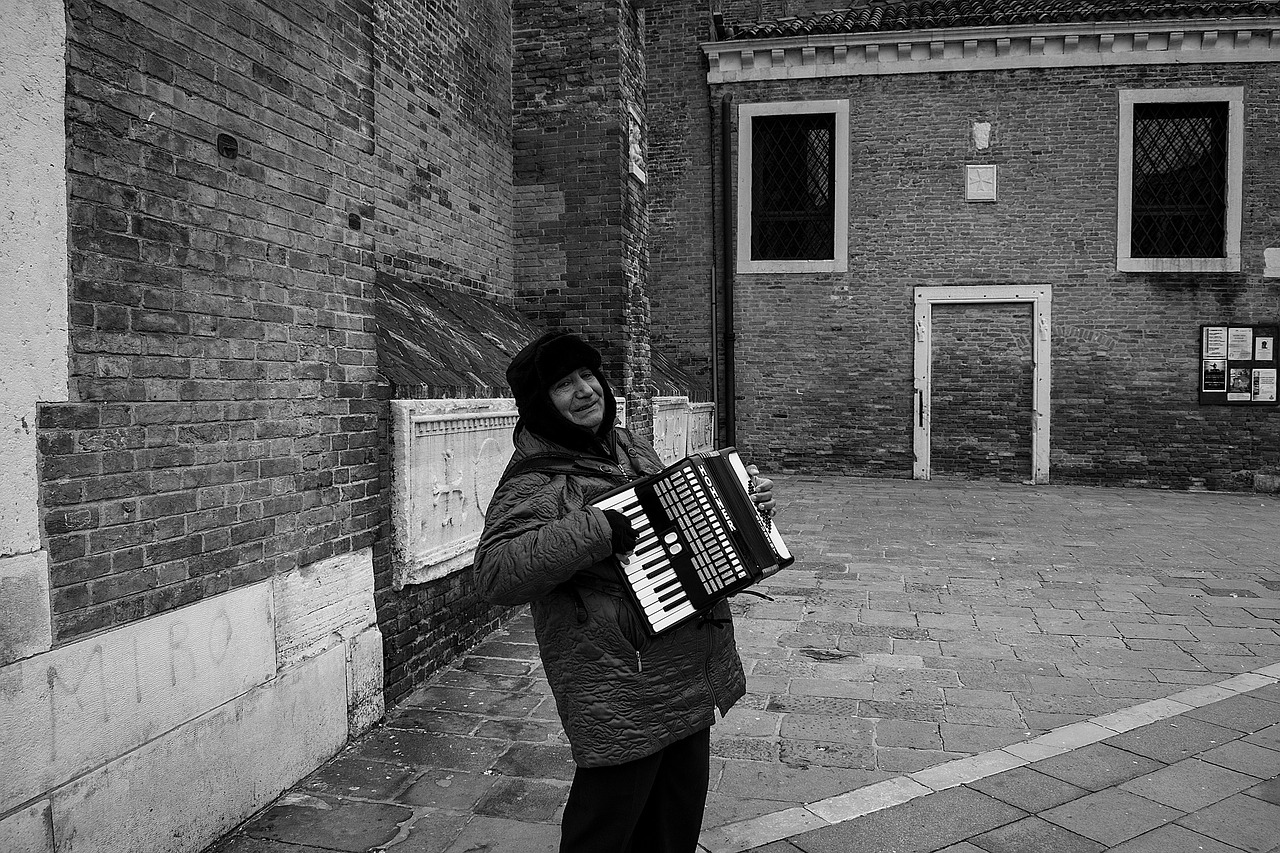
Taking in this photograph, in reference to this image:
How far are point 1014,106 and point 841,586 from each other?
33.9 feet

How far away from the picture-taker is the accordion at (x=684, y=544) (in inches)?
92.7

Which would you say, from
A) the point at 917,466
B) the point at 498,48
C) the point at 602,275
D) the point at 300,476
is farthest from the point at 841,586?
the point at 917,466

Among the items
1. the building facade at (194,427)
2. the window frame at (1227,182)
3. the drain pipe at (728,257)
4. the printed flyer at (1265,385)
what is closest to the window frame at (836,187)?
the drain pipe at (728,257)

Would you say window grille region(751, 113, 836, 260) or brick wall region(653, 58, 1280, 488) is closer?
brick wall region(653, 58, 1280, 488)

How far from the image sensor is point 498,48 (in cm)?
797

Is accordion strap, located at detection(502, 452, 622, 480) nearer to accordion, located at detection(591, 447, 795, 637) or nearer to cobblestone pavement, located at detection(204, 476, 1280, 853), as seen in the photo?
Result: accordion, located at detection(591, 447, 795, 637)

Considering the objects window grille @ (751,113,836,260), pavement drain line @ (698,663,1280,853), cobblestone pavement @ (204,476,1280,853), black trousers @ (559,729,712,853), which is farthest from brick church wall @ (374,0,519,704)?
window grille @ (751,113,836,260)

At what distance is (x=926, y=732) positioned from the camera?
4238 mm

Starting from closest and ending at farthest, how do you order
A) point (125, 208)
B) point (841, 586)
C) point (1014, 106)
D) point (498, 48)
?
point (125, 208) → point (841, 586) → point (498, 48) → point (1014, 106)

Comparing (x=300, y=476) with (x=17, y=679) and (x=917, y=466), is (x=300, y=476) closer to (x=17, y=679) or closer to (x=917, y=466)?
(x=17, y=679)

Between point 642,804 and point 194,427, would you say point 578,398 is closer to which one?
point 642,804

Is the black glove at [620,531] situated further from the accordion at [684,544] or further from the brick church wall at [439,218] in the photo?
the brick church wall at [439,218]

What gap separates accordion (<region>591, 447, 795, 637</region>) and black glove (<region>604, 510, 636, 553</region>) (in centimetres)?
4

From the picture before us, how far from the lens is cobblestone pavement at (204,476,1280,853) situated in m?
3.29
